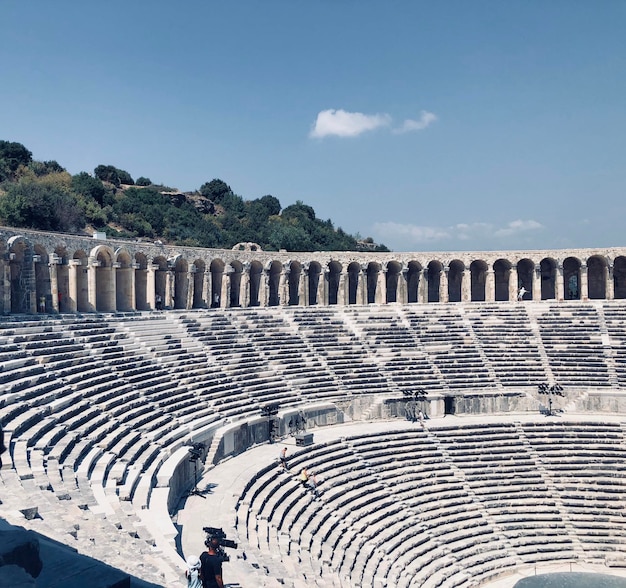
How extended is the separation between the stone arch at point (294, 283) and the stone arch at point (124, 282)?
9.64m

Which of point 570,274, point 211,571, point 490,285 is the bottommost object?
point 211,571

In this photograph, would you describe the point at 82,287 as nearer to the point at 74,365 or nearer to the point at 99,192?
the point at 74,365

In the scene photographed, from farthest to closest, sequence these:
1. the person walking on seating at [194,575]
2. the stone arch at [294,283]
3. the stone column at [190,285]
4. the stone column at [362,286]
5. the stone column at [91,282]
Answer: the stone column at [362,286] < the stone arch at [294,283] < the stone column at [190,285] < the stone column at [91,282] < the person walking on seating at [194,575]

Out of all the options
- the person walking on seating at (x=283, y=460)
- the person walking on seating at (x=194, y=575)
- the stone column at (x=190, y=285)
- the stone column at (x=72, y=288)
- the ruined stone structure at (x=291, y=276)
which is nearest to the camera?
the person walking on seating at (x=194, y=575)

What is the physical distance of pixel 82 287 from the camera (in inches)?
927

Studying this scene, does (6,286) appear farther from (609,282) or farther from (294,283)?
(609,282)

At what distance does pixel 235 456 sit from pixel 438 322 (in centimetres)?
1548

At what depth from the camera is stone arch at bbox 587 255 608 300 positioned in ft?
112

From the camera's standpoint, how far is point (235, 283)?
3244cm

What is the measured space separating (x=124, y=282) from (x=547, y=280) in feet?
83.2

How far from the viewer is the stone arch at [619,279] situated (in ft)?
111

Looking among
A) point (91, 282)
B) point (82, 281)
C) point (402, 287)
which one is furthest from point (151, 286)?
point (402, 287)

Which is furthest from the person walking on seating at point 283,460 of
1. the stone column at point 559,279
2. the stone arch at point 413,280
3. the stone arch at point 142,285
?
the stone column at point 559,279

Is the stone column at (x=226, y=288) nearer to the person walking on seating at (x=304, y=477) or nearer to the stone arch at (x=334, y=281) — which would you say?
the stone arch at (x=334, y=281)
